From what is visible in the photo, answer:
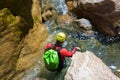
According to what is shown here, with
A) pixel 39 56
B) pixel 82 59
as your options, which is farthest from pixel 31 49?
pixel 82 59

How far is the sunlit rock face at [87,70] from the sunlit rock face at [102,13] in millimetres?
4379

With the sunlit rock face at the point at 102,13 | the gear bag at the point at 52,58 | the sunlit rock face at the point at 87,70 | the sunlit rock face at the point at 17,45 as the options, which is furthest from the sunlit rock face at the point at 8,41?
the sunlit rock face at the point at 102,13

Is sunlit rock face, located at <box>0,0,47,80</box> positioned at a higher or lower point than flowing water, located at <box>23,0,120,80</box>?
higher

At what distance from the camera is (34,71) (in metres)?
9.25

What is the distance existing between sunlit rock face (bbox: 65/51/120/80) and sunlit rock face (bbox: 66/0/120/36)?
4.38 metres

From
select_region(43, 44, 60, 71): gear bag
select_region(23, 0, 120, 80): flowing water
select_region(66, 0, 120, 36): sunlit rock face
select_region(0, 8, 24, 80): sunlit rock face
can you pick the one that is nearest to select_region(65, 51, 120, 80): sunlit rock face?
select_region(43, 44, 60, 71): gear bag

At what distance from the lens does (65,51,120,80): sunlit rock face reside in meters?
7.05

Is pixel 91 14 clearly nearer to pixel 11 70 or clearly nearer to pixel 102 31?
pixel 102 31

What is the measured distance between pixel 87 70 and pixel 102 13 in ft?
17.4

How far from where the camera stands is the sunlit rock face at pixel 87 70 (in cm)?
705

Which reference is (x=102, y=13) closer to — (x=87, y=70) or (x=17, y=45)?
(x=17, y=45)

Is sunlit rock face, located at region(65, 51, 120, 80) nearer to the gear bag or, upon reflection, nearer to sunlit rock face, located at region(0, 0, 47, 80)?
the gear bag

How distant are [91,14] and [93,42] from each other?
1658 millimetres

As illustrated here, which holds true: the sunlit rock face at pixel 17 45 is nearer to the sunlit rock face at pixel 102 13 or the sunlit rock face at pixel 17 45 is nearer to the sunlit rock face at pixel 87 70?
the sunlit rock face at pixel 87 70
